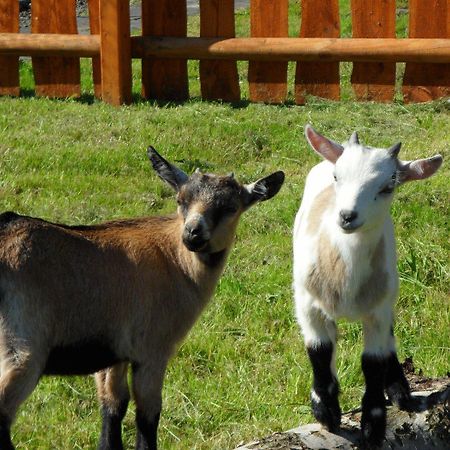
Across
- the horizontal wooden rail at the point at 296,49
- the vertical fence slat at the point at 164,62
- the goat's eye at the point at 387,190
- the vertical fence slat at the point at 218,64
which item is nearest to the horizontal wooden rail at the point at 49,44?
the horizontal wooden rail at the point at 296,49

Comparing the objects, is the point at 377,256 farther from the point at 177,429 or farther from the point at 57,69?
the point at 57,69

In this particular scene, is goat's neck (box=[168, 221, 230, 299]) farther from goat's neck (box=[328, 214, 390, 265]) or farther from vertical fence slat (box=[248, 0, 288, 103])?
vertical fence slat (box=[248, 0, 288, 103])

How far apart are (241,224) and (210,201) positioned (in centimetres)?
276

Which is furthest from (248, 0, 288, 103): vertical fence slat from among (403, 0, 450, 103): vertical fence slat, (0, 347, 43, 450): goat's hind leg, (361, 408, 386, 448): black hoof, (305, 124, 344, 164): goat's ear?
(0, 347, 43, 450): goat's hind leg

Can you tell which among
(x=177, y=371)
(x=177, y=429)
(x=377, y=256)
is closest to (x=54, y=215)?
(x=177, y=371)

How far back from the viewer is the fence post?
33.2ft

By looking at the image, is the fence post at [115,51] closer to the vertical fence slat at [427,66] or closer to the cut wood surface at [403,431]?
the vertical fence slat at [427,66]

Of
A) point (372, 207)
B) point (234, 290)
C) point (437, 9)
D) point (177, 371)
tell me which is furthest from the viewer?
point (437, 9)

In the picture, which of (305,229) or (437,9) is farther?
(437,9)

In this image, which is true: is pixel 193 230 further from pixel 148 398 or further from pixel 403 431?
pixel 403 431

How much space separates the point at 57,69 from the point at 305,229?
19.6 ft

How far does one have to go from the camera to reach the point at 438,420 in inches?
216

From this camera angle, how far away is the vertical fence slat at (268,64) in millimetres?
10539

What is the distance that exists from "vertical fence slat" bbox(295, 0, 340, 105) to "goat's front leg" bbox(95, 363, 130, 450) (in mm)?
5717
